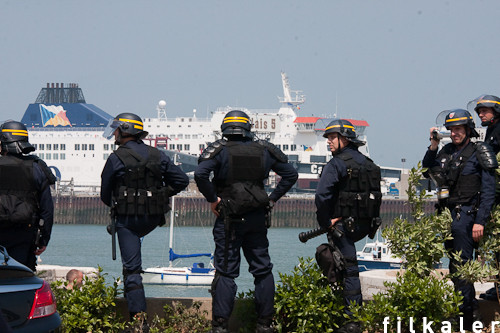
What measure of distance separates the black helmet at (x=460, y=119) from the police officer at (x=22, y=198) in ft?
10.2

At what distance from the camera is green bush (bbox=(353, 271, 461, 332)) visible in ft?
19.6

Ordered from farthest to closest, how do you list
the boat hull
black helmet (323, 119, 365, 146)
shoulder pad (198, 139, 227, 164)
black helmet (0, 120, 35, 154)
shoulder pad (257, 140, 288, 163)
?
the boat hull
black helmet (0, 120, 35, 154)
black helmet (323, 119, 365, 146)
shoulder pad (257, 140, 288, 163)
shoulder pad (198, 139, 227, 164)

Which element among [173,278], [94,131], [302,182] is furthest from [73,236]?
[94,131]

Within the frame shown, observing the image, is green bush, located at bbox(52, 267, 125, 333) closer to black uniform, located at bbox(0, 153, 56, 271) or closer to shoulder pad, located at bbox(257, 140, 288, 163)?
black uniform, located at bbox(0, 153, 56, 271)

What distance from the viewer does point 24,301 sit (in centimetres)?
448

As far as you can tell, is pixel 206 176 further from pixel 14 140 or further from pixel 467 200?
pixel 467 200

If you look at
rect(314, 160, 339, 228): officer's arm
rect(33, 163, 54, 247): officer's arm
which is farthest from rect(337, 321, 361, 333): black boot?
rect(33, 163, 54, 247): officer's arm

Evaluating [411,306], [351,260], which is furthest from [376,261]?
[411,306]

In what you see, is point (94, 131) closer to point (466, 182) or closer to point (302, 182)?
point (302, 182)

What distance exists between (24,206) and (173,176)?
1169mm

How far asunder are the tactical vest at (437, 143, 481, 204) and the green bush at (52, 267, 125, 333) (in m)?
2.60

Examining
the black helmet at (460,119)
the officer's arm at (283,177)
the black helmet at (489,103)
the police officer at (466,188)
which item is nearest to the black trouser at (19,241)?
the officer's arm at (283,177)

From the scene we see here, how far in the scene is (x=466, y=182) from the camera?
6383mm

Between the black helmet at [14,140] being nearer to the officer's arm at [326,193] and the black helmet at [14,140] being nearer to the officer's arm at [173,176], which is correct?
the officer's arm at [173,176]
